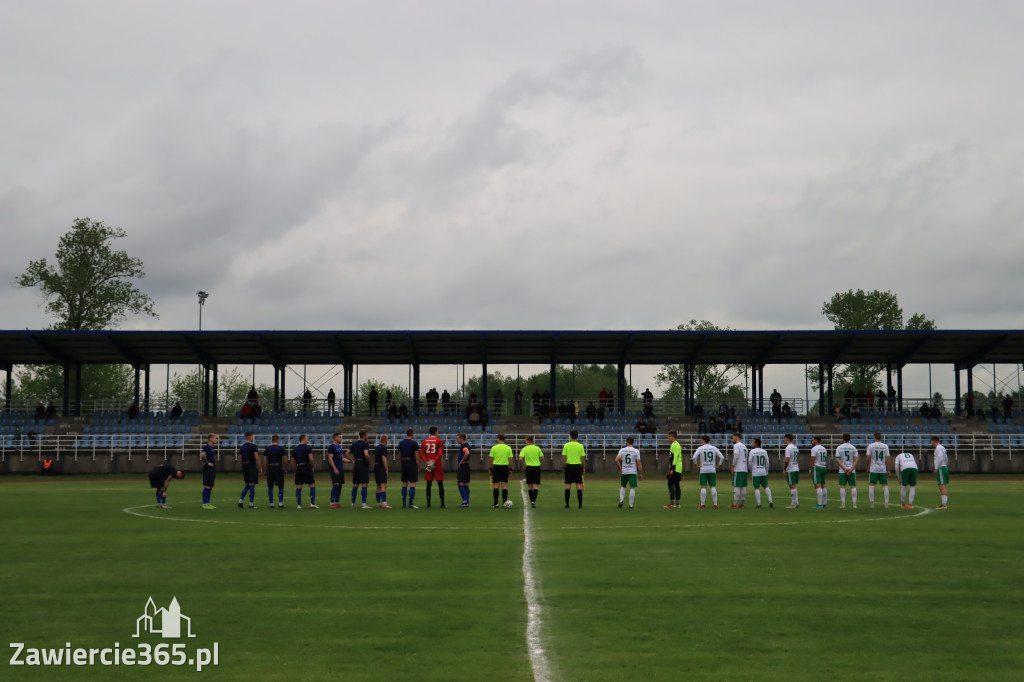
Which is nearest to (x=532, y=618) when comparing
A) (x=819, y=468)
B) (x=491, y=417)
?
(x=819, y=468)

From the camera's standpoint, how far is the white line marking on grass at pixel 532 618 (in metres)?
8.34

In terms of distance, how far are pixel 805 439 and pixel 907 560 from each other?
44.5 m

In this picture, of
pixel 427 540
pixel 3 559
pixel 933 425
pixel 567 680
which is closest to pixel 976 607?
pixel 567 680

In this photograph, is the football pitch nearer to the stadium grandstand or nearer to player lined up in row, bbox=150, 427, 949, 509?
player lined up in row, bbox=150, 427, 949, 509

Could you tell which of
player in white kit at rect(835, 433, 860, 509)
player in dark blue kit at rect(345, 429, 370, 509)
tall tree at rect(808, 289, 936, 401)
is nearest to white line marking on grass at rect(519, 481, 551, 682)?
player in dark blue kit at rect(345, 429, 370, 509)

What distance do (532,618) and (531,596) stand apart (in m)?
1.41

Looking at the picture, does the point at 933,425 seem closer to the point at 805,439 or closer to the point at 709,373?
the point at 805,439

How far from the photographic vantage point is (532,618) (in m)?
10.5

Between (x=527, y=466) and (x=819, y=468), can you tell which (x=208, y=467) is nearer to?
(x=527, y=466)

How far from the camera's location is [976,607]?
1129 cm

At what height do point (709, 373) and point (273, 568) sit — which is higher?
point (709, 373)

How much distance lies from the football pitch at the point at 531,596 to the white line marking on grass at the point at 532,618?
4cm

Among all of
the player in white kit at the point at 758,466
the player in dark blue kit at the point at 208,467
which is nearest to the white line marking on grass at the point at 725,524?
the player in white kit at the point at 758,466

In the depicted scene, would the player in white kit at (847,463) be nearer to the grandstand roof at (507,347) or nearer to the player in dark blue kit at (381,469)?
the player in dark blue kit at (381,469)
